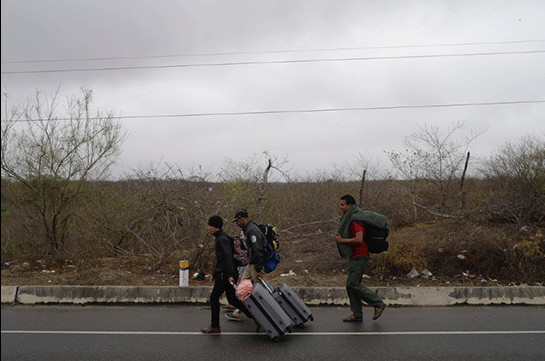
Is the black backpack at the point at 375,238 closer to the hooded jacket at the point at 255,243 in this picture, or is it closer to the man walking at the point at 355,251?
the man walking at the point at 355,251

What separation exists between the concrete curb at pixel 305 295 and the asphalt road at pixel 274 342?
1.15 feet

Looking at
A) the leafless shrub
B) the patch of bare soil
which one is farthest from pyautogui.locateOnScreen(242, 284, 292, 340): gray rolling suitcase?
the leafless shrub

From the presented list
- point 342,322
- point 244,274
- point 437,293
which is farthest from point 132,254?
point 437,293

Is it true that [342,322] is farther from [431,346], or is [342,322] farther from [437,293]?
[437,293]

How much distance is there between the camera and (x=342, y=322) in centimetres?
691

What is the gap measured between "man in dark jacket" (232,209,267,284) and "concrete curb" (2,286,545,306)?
187cm

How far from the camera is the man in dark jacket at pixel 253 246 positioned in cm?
654

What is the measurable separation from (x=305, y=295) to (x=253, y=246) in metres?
2.41

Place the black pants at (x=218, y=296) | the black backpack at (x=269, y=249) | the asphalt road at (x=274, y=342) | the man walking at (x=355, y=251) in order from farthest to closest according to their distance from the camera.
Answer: the black backpack at (x=269, y=249), the man walking at (x=355, y=251), the black pants at (x=218, y=296), the asphalt road at (x=274, y=342)

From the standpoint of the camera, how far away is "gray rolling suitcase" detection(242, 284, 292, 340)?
584cm

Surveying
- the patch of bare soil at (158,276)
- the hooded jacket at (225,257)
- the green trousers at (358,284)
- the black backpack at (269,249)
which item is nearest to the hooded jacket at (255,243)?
the black backpack at (269,249)

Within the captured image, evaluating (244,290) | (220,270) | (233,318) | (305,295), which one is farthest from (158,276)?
(244,290)

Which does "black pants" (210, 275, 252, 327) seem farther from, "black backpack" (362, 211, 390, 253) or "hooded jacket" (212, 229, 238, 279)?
"black backpack" (362, 211, 390, 253)

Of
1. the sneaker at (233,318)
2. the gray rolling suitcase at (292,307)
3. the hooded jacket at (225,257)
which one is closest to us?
the hooded jacket at (225,257)
